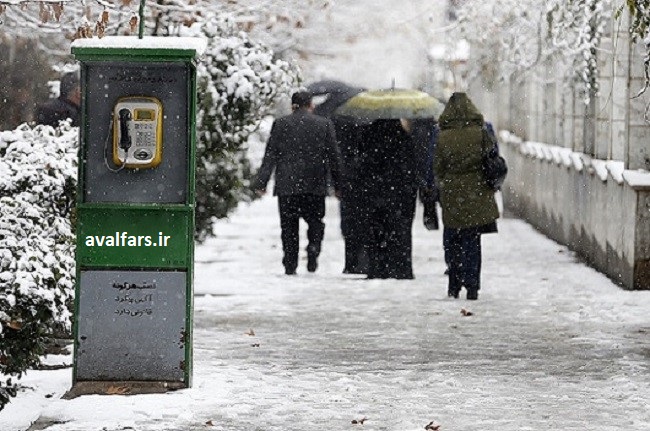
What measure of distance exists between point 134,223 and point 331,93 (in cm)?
1581

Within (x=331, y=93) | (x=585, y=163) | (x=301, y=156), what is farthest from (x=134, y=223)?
(x=331, y=93)

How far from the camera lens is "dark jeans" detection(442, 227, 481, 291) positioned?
15.7m

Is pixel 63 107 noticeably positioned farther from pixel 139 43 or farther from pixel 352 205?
pixel 139 43

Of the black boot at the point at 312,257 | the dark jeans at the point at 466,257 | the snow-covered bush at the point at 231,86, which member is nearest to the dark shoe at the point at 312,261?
the black boot at the point at 312,257

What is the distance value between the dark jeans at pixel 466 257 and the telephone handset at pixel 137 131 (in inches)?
235

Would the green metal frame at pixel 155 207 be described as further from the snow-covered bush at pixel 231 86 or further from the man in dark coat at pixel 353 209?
the man in dark coat at pixel 353 209

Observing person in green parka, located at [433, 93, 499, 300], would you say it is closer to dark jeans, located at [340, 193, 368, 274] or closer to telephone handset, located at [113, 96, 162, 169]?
dark jeans, located at [340, 193, 368, 274]

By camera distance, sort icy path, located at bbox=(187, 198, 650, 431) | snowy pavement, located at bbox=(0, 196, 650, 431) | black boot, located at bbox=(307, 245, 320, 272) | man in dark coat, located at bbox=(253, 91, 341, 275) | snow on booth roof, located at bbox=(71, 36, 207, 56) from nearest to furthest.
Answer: snowy pavement, located at bbox=(0, 196, 650, 431) < icy path, located at bbox=(187, 198, 650, 431) < snow on booth roof, located at bbox=(71, 36, 207, 56) < man in dark coat, located at bbox=(253, 91, 341, 275) < black boot, located at bbox=(307, 245, 320, 272)

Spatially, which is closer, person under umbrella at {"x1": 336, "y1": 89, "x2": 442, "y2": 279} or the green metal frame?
the green metal frame

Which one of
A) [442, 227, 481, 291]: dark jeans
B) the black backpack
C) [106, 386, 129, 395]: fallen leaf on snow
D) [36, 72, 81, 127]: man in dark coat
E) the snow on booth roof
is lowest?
[106, 386, 129, 395]: fallen leaf on snow

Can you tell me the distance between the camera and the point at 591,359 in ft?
39.1

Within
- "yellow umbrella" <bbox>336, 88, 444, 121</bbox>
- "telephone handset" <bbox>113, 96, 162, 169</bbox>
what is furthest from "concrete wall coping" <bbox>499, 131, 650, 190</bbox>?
"telephone handset" <bbox>113, 96, 162, 169</bbox>

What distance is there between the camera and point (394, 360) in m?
11.8

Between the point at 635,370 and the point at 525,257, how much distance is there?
9724 mm
